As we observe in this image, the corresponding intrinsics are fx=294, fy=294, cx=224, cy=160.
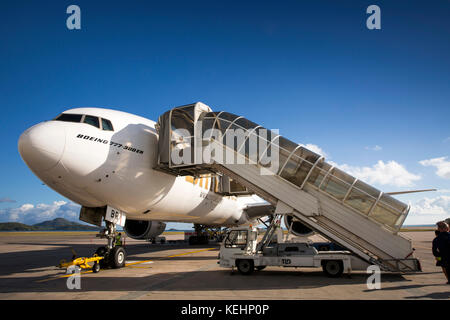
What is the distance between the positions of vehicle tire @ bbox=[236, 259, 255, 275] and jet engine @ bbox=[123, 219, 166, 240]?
769cm

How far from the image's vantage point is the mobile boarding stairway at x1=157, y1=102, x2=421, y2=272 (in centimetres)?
873

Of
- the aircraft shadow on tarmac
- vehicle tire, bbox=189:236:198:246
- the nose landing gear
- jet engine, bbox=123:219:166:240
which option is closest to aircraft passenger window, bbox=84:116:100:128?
the nose landing gear

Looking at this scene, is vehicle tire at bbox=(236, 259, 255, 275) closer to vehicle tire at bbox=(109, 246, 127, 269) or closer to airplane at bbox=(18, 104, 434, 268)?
airplane at bbox=(18, 104, 434, 268)

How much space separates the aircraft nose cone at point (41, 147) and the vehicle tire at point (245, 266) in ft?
20.9

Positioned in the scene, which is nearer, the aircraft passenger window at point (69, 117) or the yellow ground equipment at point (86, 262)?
the yellow ground equipment at point (86, 262)

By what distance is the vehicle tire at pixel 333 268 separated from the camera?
8.83 meters

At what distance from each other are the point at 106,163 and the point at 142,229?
317 inches

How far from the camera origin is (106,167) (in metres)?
9.37

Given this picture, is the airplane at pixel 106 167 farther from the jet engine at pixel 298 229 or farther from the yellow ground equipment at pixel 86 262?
the jet engine at pixel 298 229

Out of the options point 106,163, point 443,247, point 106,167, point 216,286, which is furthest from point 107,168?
point 443,247

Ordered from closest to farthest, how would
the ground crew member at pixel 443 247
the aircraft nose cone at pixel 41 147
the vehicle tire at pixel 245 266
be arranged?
the ground crew member at pixel 443 247
the aircraft nose cone at pixel 41 147
the vehicle tire at pixel 245 266

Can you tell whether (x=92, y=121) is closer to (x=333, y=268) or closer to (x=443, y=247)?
(x=333, y=268)

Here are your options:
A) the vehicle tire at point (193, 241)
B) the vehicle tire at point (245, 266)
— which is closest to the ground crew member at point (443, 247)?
the vehicle tire at point (245, 266)
